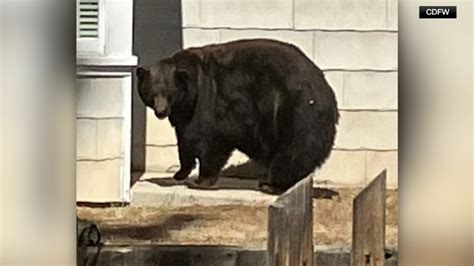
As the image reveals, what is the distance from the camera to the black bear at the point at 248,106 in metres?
2.47

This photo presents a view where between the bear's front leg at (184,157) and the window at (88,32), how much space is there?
0.36m

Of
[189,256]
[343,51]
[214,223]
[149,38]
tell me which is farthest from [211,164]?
[343,51]

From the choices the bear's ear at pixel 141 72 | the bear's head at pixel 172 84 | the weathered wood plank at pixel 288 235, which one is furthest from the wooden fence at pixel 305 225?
the bear's ear at pixel 141 72

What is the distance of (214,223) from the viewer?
8.11 ft

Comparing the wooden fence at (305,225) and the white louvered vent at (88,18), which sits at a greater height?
the white louvered vent at (88,18)

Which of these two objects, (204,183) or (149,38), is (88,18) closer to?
(149,38)

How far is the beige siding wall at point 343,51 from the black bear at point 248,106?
0.11 feet

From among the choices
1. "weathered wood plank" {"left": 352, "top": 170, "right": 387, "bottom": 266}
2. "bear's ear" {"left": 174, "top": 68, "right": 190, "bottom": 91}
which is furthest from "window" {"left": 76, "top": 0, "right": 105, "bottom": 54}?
"weathered wood plank" {"left": 352, "top": 170, "right": 387, "bottom": 266}

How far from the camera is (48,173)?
8.11 ft

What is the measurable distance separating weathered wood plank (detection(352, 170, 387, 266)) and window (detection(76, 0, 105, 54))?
0.92m

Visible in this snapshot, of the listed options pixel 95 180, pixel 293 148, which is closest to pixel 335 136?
pixel 293 148

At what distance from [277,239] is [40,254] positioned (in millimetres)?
731

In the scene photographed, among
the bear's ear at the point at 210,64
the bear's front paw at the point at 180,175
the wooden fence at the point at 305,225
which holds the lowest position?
the wooden fence at the point at 305,225

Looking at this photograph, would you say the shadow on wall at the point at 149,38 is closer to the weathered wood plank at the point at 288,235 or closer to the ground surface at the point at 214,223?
the ground surface at the point at 214,223
